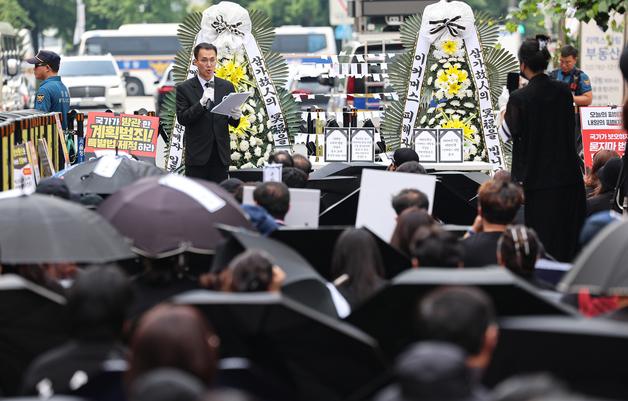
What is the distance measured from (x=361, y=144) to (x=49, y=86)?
3.35 metres

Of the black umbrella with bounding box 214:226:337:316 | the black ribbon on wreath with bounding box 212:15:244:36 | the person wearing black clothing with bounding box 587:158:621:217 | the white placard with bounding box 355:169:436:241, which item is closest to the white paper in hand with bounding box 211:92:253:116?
the black ribbon on wreath with bounding box 212:15:244:36

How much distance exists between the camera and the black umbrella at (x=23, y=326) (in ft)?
18.1

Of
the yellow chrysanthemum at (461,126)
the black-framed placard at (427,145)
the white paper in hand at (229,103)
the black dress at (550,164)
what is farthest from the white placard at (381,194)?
the yellow chrysanthemum at (461,126)

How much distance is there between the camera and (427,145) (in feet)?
52.6

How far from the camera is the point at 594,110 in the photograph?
1619 cm

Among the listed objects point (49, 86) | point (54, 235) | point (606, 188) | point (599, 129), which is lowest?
point (606, 188)

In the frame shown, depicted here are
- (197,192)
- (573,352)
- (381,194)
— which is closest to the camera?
(573,352)

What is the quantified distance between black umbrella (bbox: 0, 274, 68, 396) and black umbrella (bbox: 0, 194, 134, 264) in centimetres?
96

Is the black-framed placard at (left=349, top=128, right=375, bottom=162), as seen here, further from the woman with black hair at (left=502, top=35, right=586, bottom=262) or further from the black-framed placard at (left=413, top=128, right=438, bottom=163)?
the woman with black hair at (left=502, top=35, right=586, bottom=262)

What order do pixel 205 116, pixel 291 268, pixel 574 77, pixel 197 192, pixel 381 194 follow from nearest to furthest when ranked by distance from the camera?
pixel 291 268, pixel 197 192, pixel 381 194, pixel 205 116, pixel 574 77

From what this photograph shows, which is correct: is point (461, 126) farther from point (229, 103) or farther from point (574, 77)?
point (229, 103)

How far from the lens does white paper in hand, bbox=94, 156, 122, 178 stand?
32.9 feet

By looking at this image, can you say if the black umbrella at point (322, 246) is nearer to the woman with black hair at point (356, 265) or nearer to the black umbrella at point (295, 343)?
the woman with black hair at point (356, 265)

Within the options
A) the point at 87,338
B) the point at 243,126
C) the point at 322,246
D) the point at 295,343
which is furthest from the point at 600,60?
the point at 87,338
